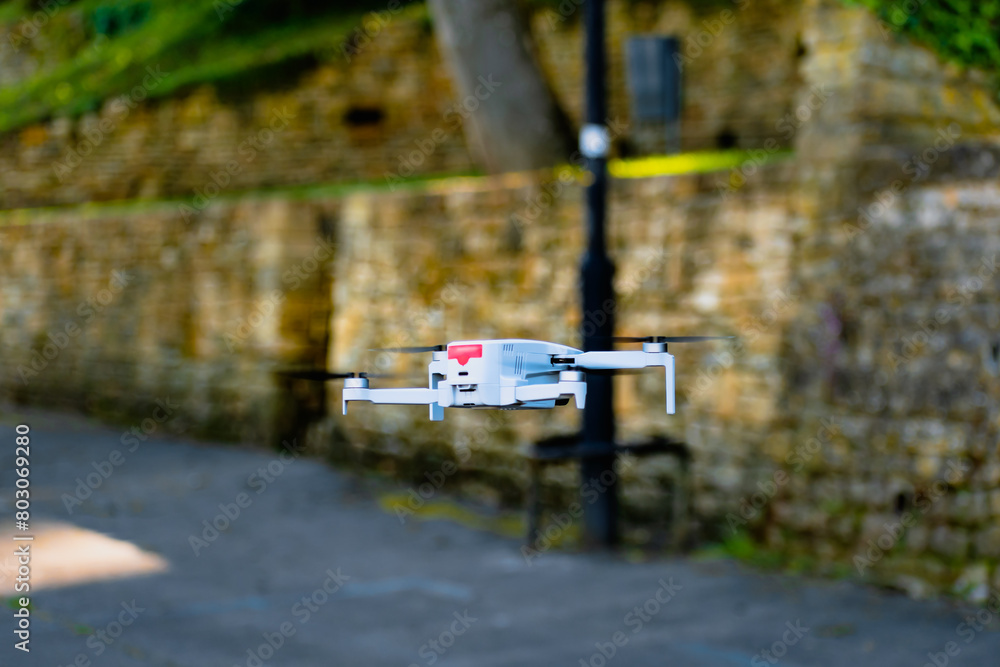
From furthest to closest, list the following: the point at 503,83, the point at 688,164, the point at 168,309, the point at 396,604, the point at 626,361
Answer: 1. the point at 168,309
2. the point at 503,83
3. the point at 688,164
4. the point at 396,604
5. the point at 626,361

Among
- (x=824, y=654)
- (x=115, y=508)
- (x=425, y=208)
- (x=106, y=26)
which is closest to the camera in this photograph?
(x=824, y=654)

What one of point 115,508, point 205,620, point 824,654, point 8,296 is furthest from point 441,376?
point 8,296

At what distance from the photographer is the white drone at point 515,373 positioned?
129cm

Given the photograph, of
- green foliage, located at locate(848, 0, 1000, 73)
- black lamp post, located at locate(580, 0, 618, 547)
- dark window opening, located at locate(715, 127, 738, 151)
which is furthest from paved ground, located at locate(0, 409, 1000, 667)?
dark window opening, located at locate(715, 127, 738, 151)

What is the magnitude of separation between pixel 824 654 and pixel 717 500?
2.27 metres

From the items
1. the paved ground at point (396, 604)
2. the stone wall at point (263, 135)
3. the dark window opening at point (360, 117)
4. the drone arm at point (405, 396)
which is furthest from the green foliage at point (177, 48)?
the drone arm at point (405, 396)

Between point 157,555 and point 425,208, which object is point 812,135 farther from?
point 157,555

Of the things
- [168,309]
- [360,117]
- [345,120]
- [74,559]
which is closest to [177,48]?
[345,120]

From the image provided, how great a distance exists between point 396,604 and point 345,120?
10.9 m

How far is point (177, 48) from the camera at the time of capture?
1906 cm

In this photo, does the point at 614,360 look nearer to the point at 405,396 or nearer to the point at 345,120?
the point at 405,396

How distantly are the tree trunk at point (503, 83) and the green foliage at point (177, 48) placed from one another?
19.7 ft

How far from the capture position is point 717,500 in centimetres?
828

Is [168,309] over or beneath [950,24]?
beneath
